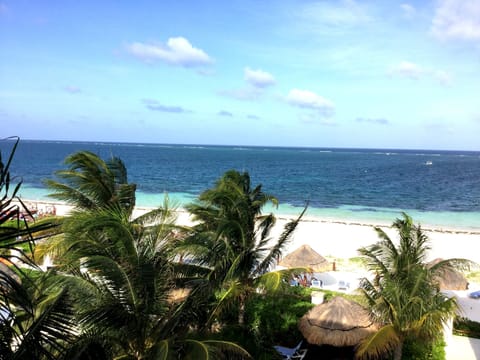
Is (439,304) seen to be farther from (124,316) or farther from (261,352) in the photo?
(124,316)

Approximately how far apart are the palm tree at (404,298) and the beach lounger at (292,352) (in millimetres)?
1478

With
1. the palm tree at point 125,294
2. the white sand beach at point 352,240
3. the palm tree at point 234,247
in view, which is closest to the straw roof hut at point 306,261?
the white sand beach at point 352,240

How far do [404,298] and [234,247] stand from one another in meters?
3.53

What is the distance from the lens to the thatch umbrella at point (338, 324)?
8.61 metres

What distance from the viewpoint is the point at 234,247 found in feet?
29.4

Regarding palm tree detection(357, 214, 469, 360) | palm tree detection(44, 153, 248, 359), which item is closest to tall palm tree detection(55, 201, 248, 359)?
palm tree detection(44, 153, 248, 359)

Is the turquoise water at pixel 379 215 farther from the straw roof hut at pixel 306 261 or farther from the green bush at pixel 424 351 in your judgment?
the green bush at pixel 424 351

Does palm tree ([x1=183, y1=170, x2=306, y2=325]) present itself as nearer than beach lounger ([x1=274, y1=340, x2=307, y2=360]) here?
Yes

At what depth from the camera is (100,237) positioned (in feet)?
22.5

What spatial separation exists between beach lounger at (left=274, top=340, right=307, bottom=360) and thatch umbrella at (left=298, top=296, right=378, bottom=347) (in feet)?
1.23

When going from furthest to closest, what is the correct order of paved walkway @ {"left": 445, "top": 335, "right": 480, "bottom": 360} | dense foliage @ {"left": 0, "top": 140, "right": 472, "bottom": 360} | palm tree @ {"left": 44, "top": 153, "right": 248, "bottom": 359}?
paved walkway @ {"left": 445, "top": 335, "right": 480, "bottom": 360} → palm tree @ {"left": 44, "top": 153, "right": 248, "bottom": 359} → dense foliage @ {"left": 0, "top": 140, "right": 472, "bottom": 360}

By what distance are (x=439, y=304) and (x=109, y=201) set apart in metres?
7.75

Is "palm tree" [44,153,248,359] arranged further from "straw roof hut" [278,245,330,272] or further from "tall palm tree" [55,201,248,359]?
"straw roof hut" [278,245,330,272]

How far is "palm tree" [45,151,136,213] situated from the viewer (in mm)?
10383
